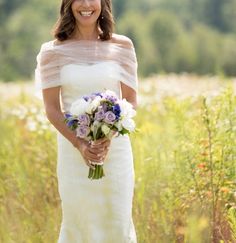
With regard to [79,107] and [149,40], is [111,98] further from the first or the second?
[149,40]

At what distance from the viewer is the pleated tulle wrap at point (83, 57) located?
13.6 feet

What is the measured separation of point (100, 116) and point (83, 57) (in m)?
0.57

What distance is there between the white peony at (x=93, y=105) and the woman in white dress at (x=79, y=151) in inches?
13.6

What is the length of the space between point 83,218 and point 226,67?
178 feet

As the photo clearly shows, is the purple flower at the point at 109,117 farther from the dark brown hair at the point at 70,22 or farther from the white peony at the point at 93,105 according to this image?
the dark brown hair at the point at 70,22

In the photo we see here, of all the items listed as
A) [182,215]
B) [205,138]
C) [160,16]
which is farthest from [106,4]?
[160,16]

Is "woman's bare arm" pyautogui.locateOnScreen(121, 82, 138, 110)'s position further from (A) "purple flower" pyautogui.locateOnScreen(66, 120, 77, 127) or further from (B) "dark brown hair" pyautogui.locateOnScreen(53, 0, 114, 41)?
(A) "purple flower" pyautogui.locateOnScreen(66, 120, 77, 127)

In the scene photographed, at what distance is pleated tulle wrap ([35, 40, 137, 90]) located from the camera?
13.6 feet

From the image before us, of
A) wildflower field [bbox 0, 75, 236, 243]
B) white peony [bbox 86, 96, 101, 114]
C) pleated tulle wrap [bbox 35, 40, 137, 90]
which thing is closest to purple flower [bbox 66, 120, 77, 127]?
white peony [bbox 86, 96, 101, 114]

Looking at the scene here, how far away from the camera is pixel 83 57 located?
419 cm

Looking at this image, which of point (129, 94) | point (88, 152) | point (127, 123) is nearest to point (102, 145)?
point (88, 152)

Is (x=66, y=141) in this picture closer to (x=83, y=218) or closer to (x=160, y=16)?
(x=83, y=218)

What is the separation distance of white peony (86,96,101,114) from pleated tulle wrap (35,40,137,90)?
1.50 ft

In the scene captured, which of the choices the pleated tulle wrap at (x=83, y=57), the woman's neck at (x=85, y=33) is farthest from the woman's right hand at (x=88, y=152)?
the woman's neck at (x=85, y=33)
